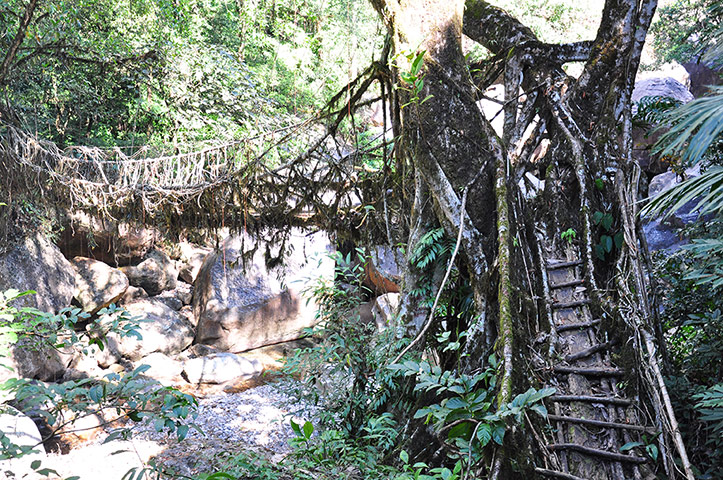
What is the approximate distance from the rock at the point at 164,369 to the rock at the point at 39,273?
142 cm

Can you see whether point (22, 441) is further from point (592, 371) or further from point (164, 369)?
point (592, 371)

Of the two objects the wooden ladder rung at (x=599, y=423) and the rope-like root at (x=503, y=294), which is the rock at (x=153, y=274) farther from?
the wooden ladder rung at (x=599, y=423)

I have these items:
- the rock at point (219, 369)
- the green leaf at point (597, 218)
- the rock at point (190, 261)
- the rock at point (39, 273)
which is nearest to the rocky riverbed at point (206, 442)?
the rock at point (219, 369)

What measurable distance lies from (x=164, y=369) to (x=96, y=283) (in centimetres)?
237

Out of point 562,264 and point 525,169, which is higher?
point 525,169

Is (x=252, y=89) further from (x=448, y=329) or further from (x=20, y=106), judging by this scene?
(x=448, y=329)

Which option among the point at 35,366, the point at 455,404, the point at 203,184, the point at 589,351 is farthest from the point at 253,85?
the point at 455,404

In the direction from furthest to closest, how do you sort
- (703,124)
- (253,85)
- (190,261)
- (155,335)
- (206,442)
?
(190,261), (155,335), (253,85), (206,442), (703,124)

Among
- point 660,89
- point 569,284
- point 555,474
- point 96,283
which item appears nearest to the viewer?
point 555,474

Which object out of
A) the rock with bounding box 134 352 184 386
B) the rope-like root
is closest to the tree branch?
the rock with bounding box 134 352 184 386

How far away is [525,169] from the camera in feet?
9.51

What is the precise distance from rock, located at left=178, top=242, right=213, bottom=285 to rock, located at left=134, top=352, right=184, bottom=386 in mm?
2965

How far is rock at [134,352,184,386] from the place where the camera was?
7000 millimetres

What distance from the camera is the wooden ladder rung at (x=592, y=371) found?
207cm
